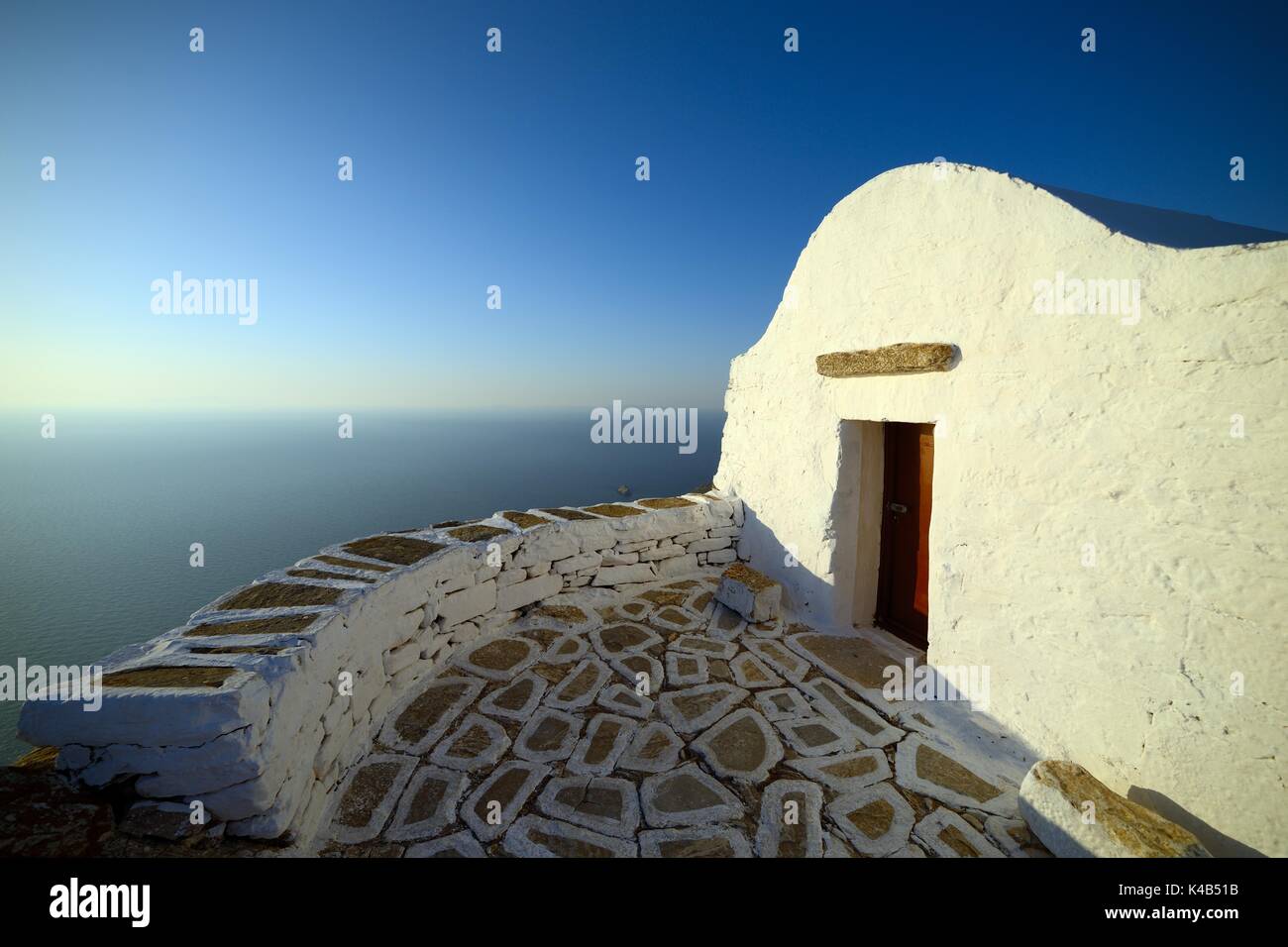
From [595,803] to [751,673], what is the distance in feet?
5.91

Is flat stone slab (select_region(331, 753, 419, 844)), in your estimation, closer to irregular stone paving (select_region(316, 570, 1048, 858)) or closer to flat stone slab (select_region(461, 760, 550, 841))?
irregular stone paving (select_region(316, 570, 1048, 858))

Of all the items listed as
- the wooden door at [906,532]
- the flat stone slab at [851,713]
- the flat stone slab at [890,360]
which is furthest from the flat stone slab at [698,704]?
the flat stone slab at [890,360]

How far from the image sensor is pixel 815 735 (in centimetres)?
329

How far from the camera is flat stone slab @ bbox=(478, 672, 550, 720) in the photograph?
3.40 m

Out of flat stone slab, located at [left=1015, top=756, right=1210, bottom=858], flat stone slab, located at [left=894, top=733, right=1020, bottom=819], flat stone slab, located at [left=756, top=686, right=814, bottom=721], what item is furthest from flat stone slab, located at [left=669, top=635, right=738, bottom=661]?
flat stone slab, located at [left=1015, top=756, right=1210, bottom=858]

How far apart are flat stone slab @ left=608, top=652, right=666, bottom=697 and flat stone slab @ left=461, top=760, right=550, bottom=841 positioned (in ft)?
3.48

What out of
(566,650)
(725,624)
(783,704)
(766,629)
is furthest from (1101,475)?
(566,650)

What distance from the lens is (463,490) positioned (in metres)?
39.3

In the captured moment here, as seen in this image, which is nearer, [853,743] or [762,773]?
[762,773]

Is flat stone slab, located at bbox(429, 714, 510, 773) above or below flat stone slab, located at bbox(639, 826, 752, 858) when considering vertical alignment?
above
